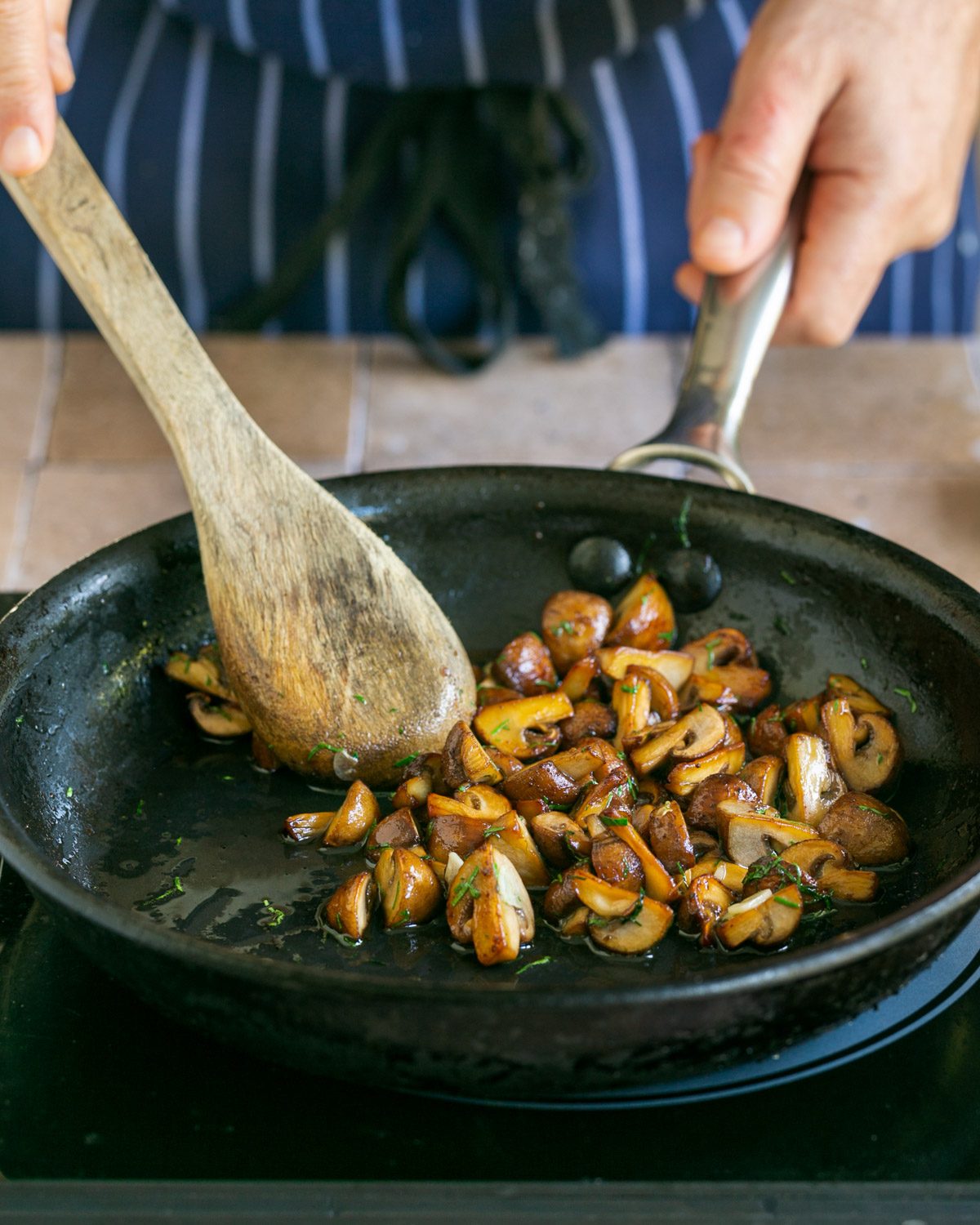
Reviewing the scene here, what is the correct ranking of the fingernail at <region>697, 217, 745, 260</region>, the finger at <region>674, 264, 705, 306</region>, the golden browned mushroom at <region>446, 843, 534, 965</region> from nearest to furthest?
the golden browned mushroom at <region>446, 843, 534, 965</region> → the fingernail at <region>697, 217, 745, 260</region> → the finger at <region>674, 264, 705, 306</region>

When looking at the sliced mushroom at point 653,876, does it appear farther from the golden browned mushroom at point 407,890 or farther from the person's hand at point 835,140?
the person's hand at point 835,140

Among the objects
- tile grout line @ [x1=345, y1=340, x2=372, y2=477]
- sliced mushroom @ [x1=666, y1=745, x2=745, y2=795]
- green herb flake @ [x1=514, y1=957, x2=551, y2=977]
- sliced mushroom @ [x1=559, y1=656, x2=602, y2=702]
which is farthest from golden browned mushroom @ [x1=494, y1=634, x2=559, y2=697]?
tile grout line @ [x1=345, y1=340, x2=372, y2=477]

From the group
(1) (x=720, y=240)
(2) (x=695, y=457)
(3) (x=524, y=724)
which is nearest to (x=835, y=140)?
(1) (x=720, y=240)

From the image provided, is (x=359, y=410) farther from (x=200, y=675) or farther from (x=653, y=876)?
(x=653, y=876)

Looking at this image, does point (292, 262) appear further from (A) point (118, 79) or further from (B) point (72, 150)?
(B) point (72, 150)

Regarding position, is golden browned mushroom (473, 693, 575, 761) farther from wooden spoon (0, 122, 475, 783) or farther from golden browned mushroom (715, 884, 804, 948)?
golden browned mushroom (715, 884, 804, 948)

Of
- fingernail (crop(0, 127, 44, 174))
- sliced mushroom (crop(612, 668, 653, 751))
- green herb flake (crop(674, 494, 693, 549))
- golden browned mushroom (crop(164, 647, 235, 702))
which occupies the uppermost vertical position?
fingernail (crop(0, 127, 44, 174))
